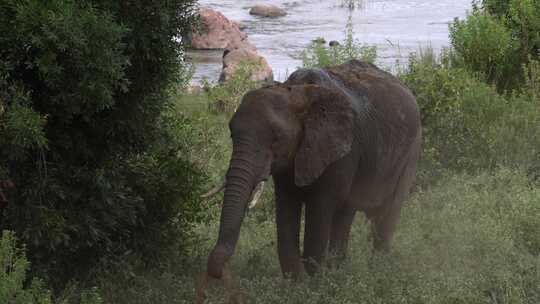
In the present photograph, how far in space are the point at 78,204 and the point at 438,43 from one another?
56.9 feet

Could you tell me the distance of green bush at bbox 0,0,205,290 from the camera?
585cm

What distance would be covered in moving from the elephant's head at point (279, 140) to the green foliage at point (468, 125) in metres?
3.76

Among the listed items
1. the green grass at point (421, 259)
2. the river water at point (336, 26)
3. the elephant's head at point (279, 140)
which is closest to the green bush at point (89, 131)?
the green grass at point (421, 259)

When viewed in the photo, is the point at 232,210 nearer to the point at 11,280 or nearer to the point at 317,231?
the point at 317,231

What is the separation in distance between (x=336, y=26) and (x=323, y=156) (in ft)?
66.2

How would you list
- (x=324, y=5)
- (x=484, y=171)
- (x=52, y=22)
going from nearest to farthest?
(x=52, y=22) < (x=484, y=171) < (x=324, y=5)

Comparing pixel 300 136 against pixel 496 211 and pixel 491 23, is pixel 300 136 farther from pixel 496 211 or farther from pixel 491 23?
pixel 491 23

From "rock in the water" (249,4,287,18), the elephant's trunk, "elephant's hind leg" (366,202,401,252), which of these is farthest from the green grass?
"rock in the water" (249,4,287,18)

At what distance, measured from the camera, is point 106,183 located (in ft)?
21.9

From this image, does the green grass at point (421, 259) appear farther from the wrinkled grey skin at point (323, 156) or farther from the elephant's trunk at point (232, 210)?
the elephant's trunk at point (232, 210)

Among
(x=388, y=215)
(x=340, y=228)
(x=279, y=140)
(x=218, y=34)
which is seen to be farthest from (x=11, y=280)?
(x=218, y=34)

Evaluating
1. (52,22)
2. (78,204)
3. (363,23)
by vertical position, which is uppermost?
(52,22)

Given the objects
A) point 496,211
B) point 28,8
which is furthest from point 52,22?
point 496,211

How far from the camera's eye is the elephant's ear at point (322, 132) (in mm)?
6664
